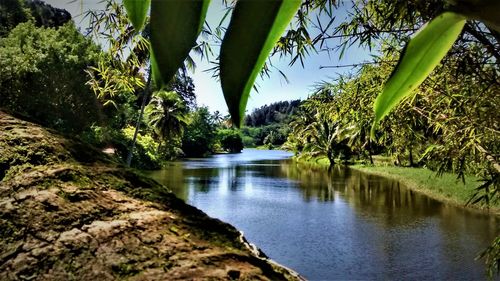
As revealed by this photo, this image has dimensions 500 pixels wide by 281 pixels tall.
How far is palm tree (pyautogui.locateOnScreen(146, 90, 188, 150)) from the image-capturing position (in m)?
33.8

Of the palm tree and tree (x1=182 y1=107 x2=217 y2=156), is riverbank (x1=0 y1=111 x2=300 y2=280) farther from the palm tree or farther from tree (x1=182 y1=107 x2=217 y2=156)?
tree (x1=182 y1=107 x2=217 y2=156)

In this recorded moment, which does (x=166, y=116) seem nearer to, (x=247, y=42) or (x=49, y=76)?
(x=49, y=76)

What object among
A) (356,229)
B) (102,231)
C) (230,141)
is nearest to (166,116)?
(356,229)

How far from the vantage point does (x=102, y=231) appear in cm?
48

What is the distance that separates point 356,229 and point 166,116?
25.1 meters

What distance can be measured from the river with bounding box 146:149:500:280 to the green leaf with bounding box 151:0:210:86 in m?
7.42

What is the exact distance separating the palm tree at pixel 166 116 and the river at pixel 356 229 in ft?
51.5

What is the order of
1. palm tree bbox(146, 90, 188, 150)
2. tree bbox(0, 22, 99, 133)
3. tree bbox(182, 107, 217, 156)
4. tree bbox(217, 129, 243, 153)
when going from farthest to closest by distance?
1. tree bbox(217, 129, 243, 153)
2. tree bbox(182, 107, 217, 156)
3. palm tree bbox(146, 90, 188, 150)
4. tree bbox(0, 22, 99, 133)

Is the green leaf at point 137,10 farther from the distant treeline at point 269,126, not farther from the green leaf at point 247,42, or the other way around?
the distant treeline at point 269,126

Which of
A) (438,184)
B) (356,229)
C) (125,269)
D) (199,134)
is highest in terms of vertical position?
(199,134)

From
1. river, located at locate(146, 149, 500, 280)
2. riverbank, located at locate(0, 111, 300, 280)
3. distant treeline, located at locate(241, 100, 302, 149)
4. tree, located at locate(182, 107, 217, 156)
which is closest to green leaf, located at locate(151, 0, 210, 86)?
riverbank, located at locate(0, 111, 300, 280)

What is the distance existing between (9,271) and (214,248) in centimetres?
20

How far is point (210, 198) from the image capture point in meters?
15.5

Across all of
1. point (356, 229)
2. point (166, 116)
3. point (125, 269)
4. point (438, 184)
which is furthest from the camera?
point (166, 116)
